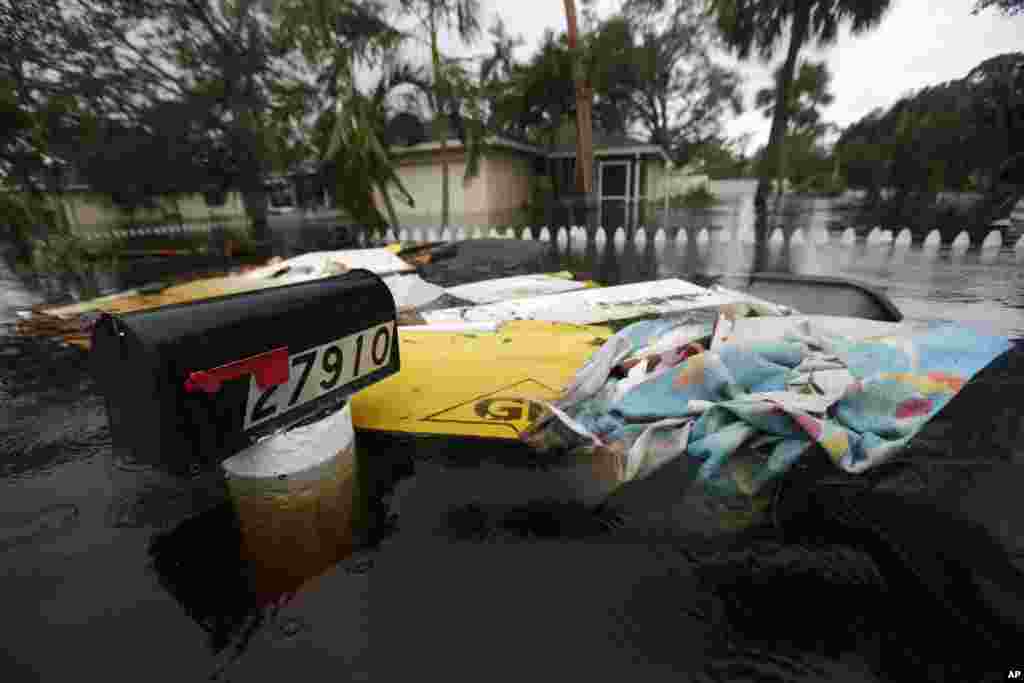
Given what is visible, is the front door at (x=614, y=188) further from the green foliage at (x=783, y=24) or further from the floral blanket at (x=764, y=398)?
the floral blanket at (x=764, y=398)

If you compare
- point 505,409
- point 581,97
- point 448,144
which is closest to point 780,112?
point 581,97

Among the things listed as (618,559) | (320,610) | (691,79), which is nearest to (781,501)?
(618,559)

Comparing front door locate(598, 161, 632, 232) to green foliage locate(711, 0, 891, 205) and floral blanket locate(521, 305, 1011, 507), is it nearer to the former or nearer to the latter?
green foliage locate(711, 0, 891, 205)

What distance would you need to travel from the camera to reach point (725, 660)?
1061 mm

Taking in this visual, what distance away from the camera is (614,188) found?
16.6m

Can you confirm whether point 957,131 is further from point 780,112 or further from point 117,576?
point 117,576

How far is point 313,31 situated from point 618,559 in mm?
12582

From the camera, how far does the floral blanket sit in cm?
148

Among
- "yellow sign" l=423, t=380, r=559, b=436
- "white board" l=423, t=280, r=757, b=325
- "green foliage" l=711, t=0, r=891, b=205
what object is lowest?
"yellow sign" l=423, t=380, r=559, b=436

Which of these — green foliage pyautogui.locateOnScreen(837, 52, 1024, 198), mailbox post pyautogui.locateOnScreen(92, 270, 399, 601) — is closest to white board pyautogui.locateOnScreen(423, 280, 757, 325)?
mailbox post pyautogui.locateOnScreen(92, 270, 399, 601)

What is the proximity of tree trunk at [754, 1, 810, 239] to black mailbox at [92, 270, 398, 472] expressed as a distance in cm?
1226

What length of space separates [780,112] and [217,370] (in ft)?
54.2

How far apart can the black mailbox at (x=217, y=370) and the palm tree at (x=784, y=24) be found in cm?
1262

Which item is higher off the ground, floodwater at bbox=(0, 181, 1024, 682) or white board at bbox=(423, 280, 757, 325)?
white board at bbox=(423, 280, 757, 325)
